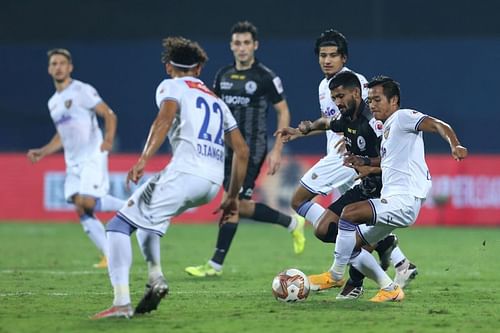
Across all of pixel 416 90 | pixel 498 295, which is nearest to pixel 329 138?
pixel 498 295

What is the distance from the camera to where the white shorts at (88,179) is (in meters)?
12.5

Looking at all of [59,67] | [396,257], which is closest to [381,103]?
[396,257]

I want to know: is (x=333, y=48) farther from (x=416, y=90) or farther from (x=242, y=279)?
(x=416, y=90)

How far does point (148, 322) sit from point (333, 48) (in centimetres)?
363

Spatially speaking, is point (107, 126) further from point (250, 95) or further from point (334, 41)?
point (334, 41)

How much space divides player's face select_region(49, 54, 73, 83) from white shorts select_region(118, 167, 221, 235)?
520cm

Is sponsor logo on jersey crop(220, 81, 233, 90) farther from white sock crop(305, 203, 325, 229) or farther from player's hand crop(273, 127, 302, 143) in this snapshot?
player's hand crop(273, 127, 302, 143)

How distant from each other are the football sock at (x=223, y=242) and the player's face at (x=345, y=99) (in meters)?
2.76

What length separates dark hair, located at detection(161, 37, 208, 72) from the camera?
→ 26.8 feet

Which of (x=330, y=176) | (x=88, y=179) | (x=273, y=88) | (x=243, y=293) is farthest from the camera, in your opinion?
(x=88, y=179)

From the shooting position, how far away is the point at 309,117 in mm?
22656

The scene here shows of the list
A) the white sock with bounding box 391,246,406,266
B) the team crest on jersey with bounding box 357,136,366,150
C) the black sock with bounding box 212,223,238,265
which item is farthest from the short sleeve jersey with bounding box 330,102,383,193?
the black sock with bounding box 212,223,238,265

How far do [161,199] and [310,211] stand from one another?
2.82m

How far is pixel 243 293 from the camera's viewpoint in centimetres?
955
